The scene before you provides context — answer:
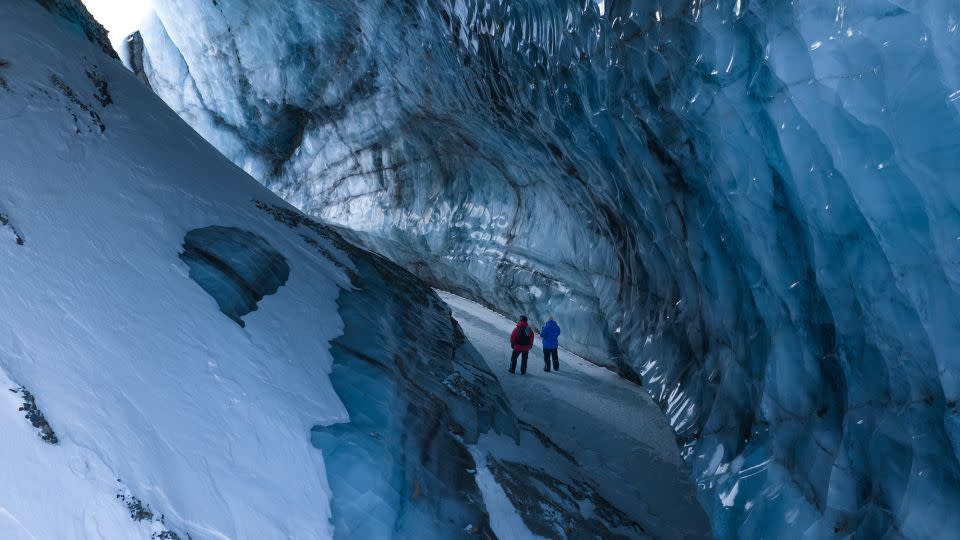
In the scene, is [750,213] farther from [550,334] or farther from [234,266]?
[550,334]

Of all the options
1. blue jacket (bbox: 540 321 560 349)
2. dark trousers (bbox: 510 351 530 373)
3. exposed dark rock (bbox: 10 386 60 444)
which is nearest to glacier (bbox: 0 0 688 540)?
exposed dark rock (bbox: 10 386 60 444)

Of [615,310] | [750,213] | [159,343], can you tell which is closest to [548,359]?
[615,310]

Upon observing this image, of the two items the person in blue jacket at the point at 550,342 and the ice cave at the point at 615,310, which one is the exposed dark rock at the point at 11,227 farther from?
the person in blue jacket at the point at 550,342

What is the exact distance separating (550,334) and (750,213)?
11.0ft

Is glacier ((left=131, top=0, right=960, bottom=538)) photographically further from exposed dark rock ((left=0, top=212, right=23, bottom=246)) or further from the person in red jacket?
exposed dark rock ((left=0, top=212, right=23, bottom=246))

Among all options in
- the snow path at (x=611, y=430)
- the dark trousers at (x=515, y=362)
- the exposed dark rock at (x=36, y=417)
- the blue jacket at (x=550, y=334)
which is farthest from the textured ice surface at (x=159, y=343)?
the blue jacket at (x=550, y=334)

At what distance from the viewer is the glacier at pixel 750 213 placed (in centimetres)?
218

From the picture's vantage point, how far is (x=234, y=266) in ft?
10.9

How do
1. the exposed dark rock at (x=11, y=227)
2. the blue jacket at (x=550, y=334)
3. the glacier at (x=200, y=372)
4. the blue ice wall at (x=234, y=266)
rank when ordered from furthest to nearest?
the blue jacket at (x=550, y=334), the blue ice wall at (x=234, y=266), the exposed dark rock at (x=11, y=227), the glacier at (x=200, y=372)

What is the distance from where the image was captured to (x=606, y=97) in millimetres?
4008

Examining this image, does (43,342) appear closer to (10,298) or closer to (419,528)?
(10,298)

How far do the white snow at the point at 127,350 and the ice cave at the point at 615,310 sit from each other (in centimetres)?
1

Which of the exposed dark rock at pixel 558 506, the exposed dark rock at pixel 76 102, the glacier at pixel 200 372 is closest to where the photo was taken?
the glacier at pixel 200 372

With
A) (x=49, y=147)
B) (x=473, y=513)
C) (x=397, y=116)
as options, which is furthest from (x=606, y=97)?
(x=397, y=116)
